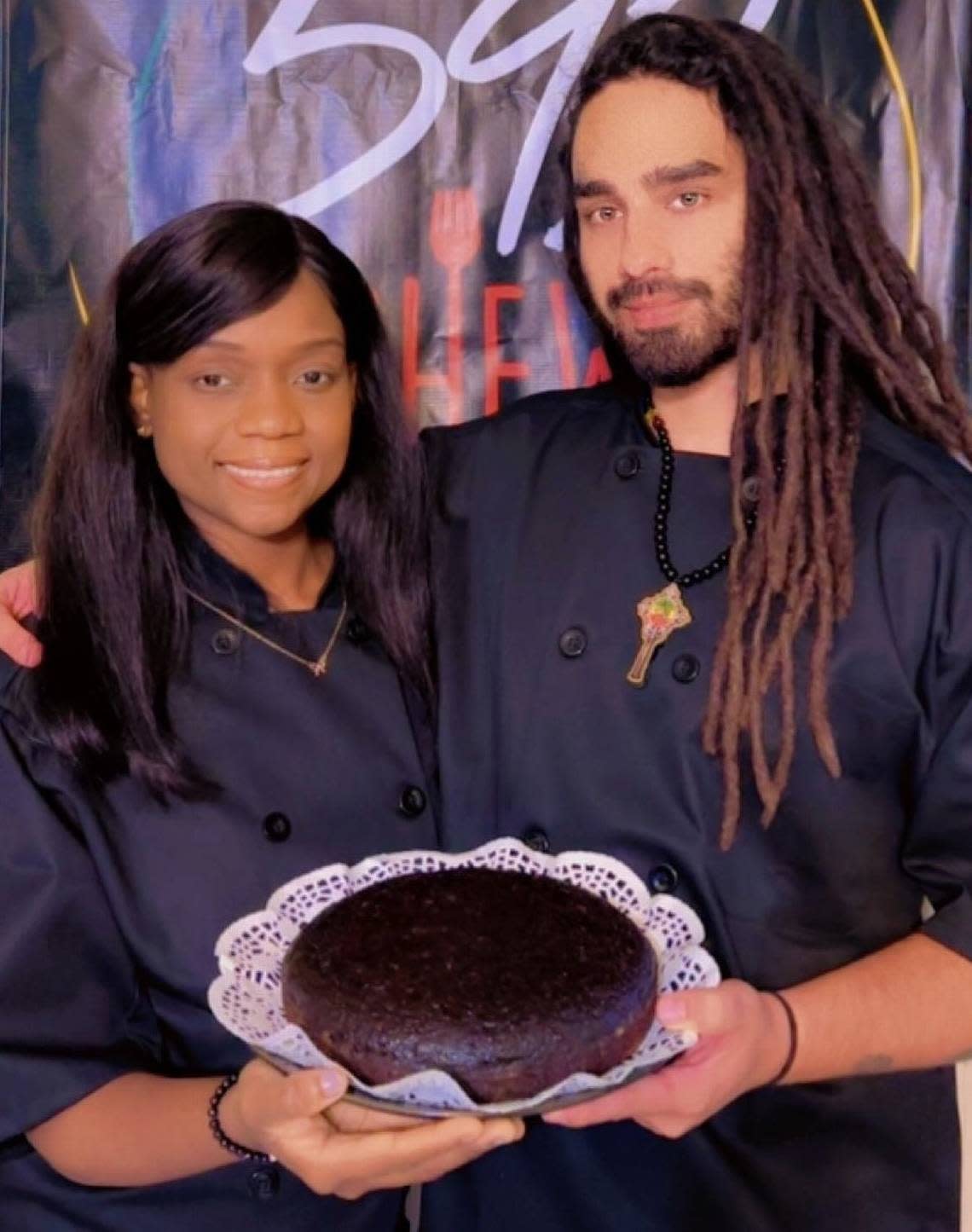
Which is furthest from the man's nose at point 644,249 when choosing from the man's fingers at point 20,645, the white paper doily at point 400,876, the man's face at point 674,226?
the man's fingers at point 20,645

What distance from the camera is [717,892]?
1365mm

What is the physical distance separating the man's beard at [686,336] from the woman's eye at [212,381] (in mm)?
399

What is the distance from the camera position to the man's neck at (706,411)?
1473 millimetres

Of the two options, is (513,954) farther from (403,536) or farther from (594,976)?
(403,536)

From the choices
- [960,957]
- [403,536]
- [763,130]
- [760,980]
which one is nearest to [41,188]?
[403,536]

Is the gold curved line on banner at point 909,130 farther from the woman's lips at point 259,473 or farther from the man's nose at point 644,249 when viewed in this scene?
the woman's lips at point 259,473

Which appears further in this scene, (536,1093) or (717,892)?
(717,892)

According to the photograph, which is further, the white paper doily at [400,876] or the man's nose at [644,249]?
the man's nose at [644,249]

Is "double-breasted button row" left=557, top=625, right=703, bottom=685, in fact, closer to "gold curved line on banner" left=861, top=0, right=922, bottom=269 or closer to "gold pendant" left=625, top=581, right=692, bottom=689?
"gold pendant" left=625, top=581, right=692, bottom=689

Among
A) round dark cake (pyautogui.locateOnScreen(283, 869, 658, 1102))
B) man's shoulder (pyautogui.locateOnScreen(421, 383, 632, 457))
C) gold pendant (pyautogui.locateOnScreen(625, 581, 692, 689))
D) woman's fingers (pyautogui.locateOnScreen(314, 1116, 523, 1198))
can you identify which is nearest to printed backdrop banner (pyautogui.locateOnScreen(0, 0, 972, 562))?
man's shoulder (pyautogui.locateOnScreen(421, 383, 632, 457))

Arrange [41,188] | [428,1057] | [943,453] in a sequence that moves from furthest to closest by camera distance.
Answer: [41,188]
[943,453]
[428,1057]

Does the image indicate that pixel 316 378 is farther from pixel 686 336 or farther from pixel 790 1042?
pixel 790 1042

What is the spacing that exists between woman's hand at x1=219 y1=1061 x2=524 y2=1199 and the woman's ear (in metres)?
0.61

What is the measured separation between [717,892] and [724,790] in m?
0.10
